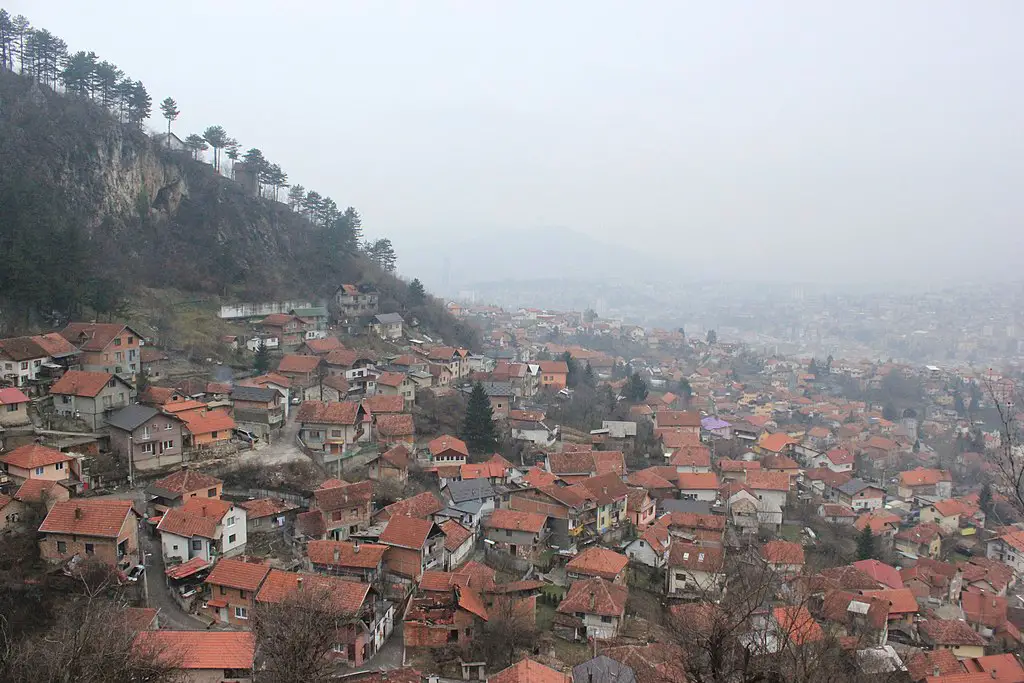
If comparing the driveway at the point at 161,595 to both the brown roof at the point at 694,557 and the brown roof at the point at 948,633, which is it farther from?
the brown roof at the point at 948,633

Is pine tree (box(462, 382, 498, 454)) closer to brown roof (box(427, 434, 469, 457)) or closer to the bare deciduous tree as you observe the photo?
brown roof (box(427, 434, 469, 457))

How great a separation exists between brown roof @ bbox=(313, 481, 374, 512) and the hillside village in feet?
0.22

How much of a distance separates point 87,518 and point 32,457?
3.13m

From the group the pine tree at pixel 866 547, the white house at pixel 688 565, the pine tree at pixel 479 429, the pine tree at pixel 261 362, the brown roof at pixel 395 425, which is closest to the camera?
the white house at pixel 688 565

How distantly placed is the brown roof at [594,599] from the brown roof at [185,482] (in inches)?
382

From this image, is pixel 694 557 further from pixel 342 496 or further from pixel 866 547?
pixel 342 496

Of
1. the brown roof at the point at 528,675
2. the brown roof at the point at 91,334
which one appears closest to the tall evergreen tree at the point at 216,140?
the brown roof at the point at 91,334

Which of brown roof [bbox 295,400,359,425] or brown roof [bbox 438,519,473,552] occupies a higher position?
brown roof [bbox 295,400,359,425]

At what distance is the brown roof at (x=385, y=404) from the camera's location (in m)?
26.8

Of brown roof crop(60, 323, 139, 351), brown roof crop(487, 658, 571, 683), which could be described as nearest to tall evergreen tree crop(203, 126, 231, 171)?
brown roof crop(60, 323, 139, 351)

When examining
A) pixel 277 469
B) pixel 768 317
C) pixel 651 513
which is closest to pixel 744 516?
pixel 651 513

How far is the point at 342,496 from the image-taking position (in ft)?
61.0

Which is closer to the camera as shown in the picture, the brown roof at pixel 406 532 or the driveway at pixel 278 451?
the brown roof at pixel 406 532

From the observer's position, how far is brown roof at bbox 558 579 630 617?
1627 cm
